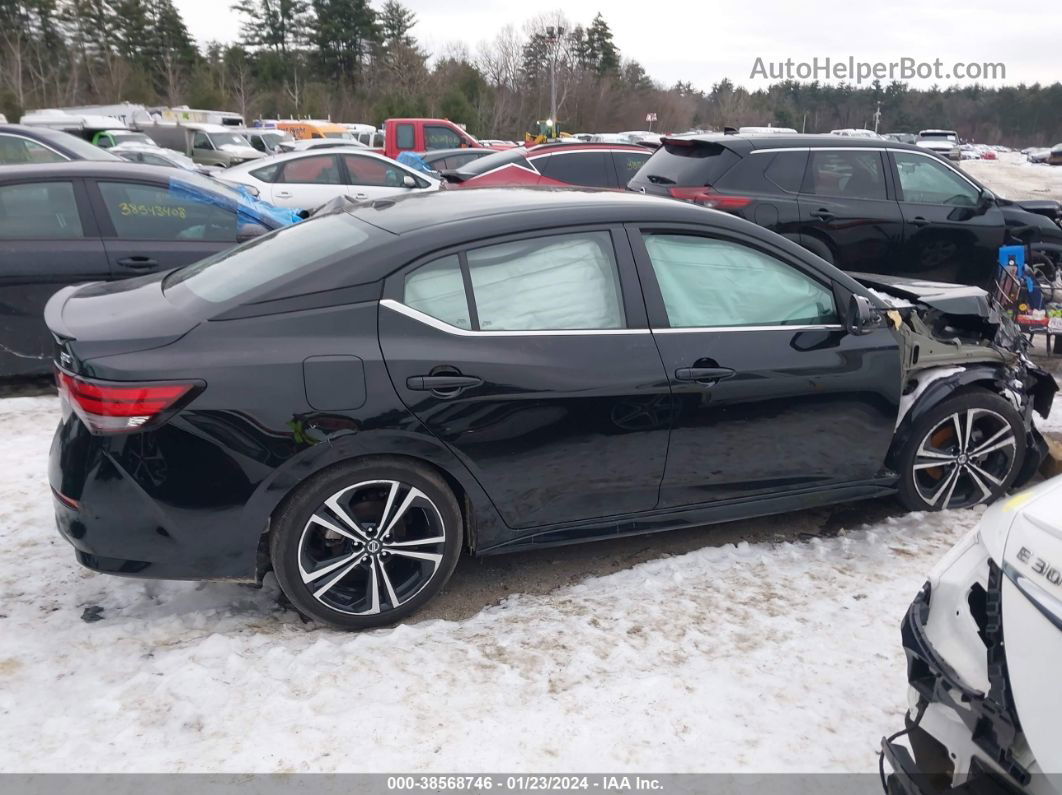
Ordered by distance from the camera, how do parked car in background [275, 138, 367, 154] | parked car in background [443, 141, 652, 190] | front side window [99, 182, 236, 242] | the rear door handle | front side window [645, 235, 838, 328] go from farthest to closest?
parked car in background [275, 138, 367, 154]
parked car in background [443, 141, 652, 190]
front side window [99, 182, 236, 242]
the rear door handle
front side window [645, 235, 838, 328]

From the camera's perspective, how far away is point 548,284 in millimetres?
3654

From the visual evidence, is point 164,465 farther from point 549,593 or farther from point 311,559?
point 549,593

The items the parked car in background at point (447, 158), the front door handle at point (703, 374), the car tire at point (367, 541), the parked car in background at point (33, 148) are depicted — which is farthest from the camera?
the parked car in background at point (447, 158)

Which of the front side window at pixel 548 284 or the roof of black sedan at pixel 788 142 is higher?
the roof of black sedan at pixel 788 142

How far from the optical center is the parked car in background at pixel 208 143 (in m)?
27.3

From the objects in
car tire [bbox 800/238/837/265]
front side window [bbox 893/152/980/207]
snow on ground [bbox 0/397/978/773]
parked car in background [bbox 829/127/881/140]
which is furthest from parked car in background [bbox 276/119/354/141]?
snow on ground [bbox 0/397/978/773]

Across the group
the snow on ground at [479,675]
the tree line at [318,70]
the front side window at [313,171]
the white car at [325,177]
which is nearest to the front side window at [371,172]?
the white car at [325,177]

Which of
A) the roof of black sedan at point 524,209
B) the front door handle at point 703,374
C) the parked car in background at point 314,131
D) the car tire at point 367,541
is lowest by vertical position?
the car tire at point 367,541

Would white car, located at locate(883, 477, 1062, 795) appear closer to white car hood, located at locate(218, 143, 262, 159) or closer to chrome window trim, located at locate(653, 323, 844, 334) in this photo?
chrome window trim, located at locate(653, 323, 844, 334)

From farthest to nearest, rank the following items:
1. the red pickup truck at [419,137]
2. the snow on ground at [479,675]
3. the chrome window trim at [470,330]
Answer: the red pickup truck at [419,137], the chrome window trim at [470,330], the snow on ground at [479,675]

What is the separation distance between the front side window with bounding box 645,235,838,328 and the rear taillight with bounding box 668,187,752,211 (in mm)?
3684

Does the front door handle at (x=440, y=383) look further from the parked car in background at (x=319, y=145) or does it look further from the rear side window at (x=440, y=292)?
the parked car in background at (x=319, y=145)

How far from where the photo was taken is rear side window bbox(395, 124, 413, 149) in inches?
790

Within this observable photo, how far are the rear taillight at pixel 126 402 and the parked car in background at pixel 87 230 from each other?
3.09 meters
